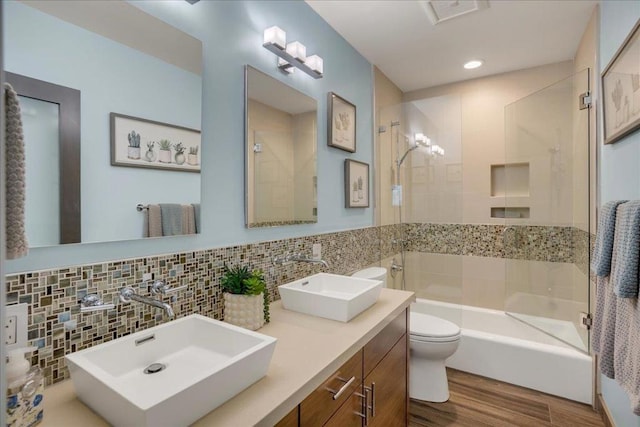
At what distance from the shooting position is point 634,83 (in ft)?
4.33

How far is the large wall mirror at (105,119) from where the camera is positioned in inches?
33.7

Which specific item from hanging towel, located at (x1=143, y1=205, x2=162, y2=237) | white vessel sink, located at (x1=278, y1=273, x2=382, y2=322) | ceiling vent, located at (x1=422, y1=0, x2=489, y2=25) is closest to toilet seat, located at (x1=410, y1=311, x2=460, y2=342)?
white vessel sink, located at (x1=278, y1=273, x2=382, y2=322)

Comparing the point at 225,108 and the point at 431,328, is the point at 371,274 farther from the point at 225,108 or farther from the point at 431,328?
the point at 225,108

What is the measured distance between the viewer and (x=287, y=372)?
0.93 meters

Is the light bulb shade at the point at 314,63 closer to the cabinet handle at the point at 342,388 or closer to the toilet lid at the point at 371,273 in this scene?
the toilet lid at the point at 371,273

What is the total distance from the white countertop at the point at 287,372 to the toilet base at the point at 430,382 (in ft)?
2.99

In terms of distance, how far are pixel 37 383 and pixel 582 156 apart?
118 inches

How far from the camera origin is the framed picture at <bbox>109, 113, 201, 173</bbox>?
3.37 feet

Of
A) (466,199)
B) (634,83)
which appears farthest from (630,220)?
(466,199)

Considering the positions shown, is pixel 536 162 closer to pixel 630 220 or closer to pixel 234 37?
pixel 630 220

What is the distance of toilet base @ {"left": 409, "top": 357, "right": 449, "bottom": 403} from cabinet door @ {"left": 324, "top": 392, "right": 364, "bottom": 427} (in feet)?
3.67

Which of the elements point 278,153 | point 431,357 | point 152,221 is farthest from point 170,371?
point 431,357

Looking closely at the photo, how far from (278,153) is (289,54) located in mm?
527

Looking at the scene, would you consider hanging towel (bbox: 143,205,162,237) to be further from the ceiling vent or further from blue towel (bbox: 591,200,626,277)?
the ceiling vent
